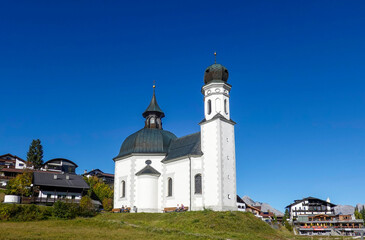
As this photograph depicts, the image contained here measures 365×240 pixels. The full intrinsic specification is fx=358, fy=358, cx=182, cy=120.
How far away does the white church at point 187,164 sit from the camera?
41.0 meters

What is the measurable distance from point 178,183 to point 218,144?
24.1 ft

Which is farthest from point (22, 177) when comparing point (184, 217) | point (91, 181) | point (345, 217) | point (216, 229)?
point (345, 217)

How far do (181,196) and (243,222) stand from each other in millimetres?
10202

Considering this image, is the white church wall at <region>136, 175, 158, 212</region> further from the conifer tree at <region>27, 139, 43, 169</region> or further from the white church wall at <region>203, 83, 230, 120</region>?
the conifer tree at <region>27, 139, 43, 169</region>

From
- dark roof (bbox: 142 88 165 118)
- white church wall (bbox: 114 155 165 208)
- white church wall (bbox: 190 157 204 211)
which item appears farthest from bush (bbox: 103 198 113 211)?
white church wall (bbox: 190 157 204 211)

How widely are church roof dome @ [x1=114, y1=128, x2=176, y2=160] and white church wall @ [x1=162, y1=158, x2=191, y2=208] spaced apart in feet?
12.0

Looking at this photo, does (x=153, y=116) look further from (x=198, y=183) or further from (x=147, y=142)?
(x=198, y=183)

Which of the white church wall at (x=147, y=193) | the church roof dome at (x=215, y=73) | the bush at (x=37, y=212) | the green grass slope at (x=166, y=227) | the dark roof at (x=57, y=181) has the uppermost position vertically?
the church roof dome at (x=215, y=73)

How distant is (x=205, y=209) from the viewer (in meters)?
38.4

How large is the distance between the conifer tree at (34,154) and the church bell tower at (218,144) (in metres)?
49.9

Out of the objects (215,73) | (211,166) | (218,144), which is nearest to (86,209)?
(211,166)

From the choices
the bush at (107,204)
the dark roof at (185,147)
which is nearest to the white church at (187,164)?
the dark roof at (185,147)

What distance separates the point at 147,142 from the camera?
4884cm

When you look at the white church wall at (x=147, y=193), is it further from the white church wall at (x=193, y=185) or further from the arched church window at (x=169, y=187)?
the white church wall at (x=193, y=185)
